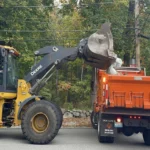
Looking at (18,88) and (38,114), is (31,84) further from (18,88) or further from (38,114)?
(38,114)

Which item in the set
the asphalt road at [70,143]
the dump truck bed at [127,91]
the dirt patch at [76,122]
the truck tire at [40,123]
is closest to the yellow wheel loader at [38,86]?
the truck tire at [40,123]

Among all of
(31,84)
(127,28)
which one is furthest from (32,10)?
(31,84)

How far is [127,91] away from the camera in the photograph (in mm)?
11914

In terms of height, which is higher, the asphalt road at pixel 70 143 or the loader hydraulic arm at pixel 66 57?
the loader hydraulic arm at pixel 66 57

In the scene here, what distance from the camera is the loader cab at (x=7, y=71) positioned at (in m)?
12.9

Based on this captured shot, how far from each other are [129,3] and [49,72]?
12954 mm

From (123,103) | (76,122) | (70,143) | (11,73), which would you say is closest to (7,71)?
(11,73)

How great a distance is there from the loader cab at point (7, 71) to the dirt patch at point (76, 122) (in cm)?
675

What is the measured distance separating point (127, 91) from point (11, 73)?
154 inches

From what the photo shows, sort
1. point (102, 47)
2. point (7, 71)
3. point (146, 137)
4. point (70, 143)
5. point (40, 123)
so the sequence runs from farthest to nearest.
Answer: point (146, 137) < point (7, 71) < point (70, 143) < point (40, 123) < point (102, 47)

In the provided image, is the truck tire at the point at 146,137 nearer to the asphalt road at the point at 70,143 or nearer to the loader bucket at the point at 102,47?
the asphalt road at the point at 70,143

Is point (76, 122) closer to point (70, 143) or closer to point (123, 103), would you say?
point (70, 143)

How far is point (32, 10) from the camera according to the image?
23.9 m

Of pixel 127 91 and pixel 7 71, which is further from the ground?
pixel 7 71
